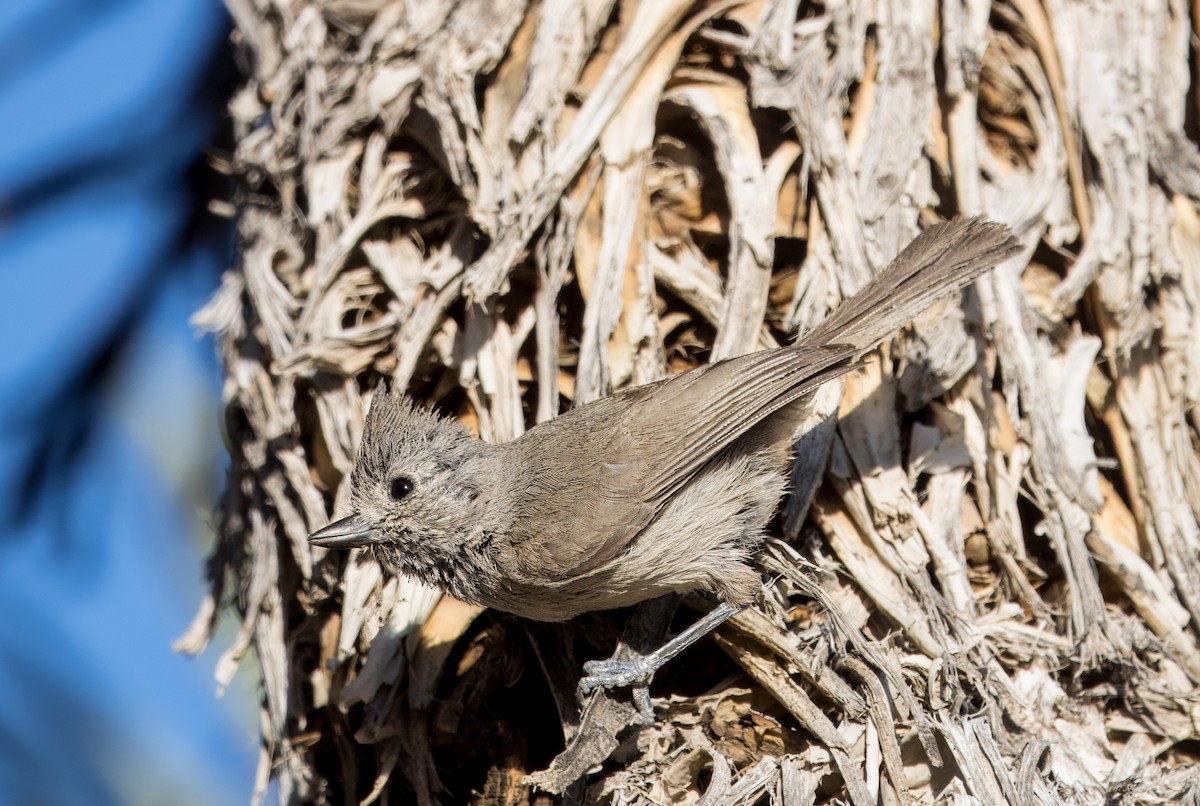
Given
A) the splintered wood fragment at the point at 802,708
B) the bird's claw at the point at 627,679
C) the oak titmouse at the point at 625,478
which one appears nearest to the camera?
the splintered wood fragment at the point at 802,708

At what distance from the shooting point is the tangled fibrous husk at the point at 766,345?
2.97 meters

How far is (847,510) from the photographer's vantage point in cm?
323

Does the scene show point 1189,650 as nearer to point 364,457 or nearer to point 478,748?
point 478,748

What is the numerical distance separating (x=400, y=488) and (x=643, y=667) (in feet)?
2.65

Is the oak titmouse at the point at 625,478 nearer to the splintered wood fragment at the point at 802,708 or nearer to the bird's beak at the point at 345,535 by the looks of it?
the bird's beak at the point at 345,535

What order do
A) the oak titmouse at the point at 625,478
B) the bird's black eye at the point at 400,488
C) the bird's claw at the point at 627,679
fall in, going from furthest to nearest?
the bird's black eye at the point at 400,488 < the oak titmouse at the point at 625,478 < the bird's claw at the point at 627,679

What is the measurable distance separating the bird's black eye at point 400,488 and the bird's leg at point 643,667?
0.67m

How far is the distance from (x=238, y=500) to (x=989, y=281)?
240 centimetres

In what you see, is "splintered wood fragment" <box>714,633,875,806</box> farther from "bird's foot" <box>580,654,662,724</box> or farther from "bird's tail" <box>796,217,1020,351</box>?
"bird's tail" <box>796,217,1020,351</box>

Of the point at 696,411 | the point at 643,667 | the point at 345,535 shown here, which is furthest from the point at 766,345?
the point at 345,535

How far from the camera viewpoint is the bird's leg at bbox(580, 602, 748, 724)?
9.66 ft

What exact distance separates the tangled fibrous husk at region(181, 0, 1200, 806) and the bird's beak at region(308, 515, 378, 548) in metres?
0.25

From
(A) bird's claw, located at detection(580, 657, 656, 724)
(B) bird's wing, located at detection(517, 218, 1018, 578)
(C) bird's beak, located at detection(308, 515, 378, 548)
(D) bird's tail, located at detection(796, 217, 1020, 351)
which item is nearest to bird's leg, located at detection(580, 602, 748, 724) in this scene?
(A) bird's claw, located at detection(580, 657, 656, 724)

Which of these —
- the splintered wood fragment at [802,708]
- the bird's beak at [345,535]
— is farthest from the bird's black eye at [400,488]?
the splintered wood fragment at [802,708]
